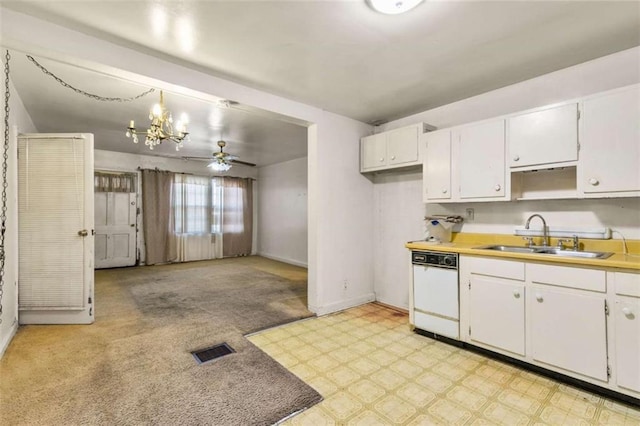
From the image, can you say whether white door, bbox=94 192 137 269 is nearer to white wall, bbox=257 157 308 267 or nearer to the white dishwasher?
white wall, bbox=257 157 308 267

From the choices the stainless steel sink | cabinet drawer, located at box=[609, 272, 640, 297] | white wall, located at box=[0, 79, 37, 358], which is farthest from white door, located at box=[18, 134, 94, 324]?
cabinet drawer, located at box=[609, 272, 640, 297]

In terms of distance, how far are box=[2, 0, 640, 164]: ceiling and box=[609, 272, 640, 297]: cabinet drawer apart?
1680mm

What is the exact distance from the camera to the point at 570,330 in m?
2.08

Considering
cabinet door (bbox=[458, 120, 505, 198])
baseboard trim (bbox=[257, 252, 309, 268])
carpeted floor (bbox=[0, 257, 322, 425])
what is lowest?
carpeted floor (bbox=[0, 257, 322, 425])

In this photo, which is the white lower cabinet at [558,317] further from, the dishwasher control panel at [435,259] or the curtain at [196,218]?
the curtain at [196,218]

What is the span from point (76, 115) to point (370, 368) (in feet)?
16.3

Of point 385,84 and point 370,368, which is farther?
point 385,84

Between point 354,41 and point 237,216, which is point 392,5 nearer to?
point 354,41

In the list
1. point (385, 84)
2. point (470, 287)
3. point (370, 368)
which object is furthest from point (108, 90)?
point (470, 287)

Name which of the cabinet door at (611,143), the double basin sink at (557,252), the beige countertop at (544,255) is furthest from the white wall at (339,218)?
the cabinet door at (611,143)

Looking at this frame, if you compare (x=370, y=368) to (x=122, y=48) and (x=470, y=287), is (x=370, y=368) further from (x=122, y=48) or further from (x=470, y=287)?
(x=122, y=48)

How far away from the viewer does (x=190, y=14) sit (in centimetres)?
185

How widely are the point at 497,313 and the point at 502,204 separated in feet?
3.63

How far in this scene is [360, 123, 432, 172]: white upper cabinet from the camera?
10.9ft
